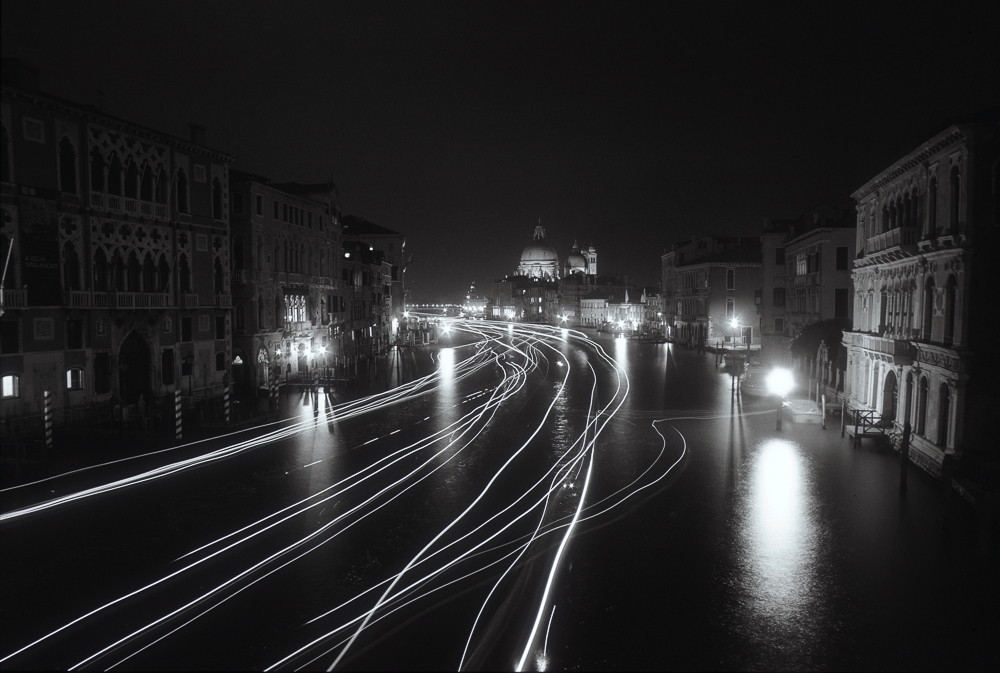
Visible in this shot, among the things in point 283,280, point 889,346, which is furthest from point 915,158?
point 283,280

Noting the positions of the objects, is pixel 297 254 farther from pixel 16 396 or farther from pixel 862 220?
pixel 862 220

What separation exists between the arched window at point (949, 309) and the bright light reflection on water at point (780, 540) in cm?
589

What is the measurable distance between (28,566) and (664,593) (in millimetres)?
12240

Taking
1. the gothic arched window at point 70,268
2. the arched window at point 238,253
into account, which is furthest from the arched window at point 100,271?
the arched window at point 238,253

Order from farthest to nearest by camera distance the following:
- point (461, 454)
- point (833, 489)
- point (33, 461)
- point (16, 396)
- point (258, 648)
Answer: point (16, 396) < point (461, 454) < point (33, 461) < point (833, 489) < point (258, 648)

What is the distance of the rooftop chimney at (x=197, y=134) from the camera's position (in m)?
33.4

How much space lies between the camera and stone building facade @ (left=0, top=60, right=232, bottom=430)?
80.3ft

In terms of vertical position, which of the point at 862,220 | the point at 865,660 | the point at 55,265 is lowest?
the point at 865,660

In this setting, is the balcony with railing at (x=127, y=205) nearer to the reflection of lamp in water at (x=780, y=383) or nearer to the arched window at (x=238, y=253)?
the arched window at (x=238, y=253)

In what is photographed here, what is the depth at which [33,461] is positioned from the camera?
783 inches

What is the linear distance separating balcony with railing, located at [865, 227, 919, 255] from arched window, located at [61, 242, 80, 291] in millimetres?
31744

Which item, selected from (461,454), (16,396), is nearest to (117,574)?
(461,454)

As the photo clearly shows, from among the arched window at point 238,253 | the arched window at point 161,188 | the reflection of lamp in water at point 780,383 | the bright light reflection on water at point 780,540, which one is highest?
the arched window at point 161,188

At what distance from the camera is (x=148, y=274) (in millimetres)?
30562
